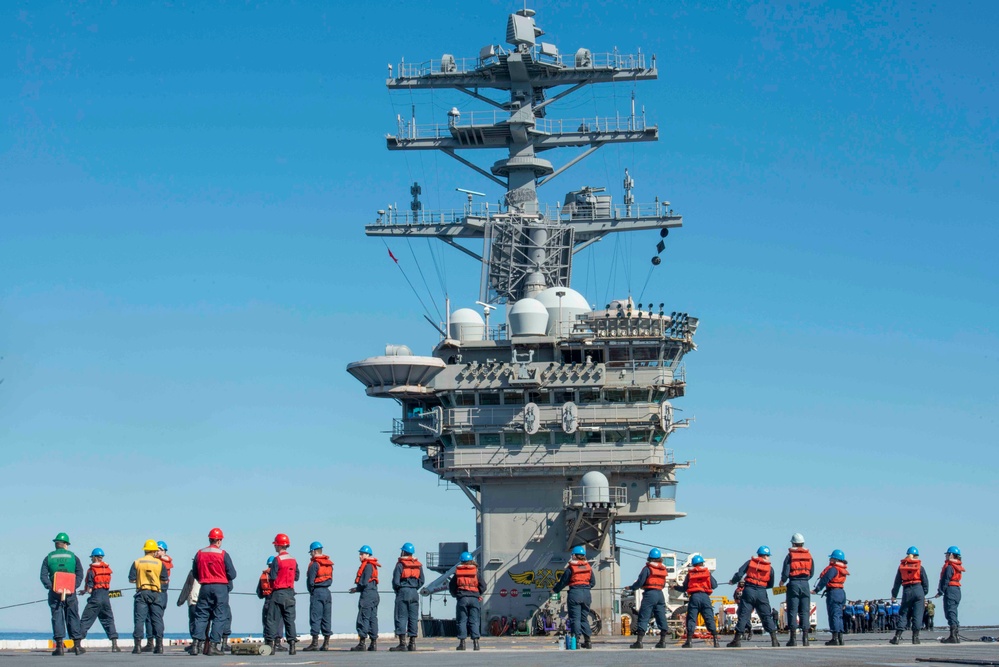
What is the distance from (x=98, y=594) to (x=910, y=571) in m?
16.8

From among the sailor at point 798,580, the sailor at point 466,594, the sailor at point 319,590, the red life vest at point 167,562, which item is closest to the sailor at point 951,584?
the sailor at point 798,580

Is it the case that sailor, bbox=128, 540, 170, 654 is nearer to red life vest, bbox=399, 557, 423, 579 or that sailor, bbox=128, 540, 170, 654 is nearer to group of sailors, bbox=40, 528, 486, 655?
group of sailors, bbox=40, 528, 486, 655

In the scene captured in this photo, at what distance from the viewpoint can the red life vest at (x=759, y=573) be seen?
2852 cm

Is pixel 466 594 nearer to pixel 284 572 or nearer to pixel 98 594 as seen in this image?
pixel 284 572

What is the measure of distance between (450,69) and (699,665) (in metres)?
35.1

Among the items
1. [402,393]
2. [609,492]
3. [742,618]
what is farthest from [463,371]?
[742,618]

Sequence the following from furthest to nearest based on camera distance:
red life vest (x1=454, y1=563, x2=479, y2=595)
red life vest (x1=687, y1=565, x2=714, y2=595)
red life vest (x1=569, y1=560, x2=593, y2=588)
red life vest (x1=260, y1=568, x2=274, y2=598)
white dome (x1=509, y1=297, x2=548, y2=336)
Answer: white dome (x1=509, y1=297, x2=548, y2=336)
red life vest (x1=454, y1=563, x2=479, y2=595)
red life vest (x1=687, y1=565, x2=714, y2=595)
red life vest (x1=569, y1=560, x2=593, y2=588)
red life vest (x1=260, y1=568, x2=274, y2=598)

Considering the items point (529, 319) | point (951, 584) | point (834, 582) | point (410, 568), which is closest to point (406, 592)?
point (410, 568)

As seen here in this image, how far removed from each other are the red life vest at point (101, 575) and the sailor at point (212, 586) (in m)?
2.57

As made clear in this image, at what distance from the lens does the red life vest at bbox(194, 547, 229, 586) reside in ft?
83.9

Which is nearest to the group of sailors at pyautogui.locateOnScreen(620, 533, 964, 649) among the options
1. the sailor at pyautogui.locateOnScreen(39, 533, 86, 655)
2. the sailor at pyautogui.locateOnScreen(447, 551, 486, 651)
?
the sailor at pyautogui.locateOnScreen(447, 551, 486, 651)

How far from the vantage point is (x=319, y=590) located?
27781mm

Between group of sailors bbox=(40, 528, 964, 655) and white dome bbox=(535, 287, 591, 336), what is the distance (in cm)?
1776

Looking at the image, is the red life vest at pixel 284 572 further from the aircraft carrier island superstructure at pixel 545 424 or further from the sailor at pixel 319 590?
the aircraft carrier island superstructure at pixel 545 424
